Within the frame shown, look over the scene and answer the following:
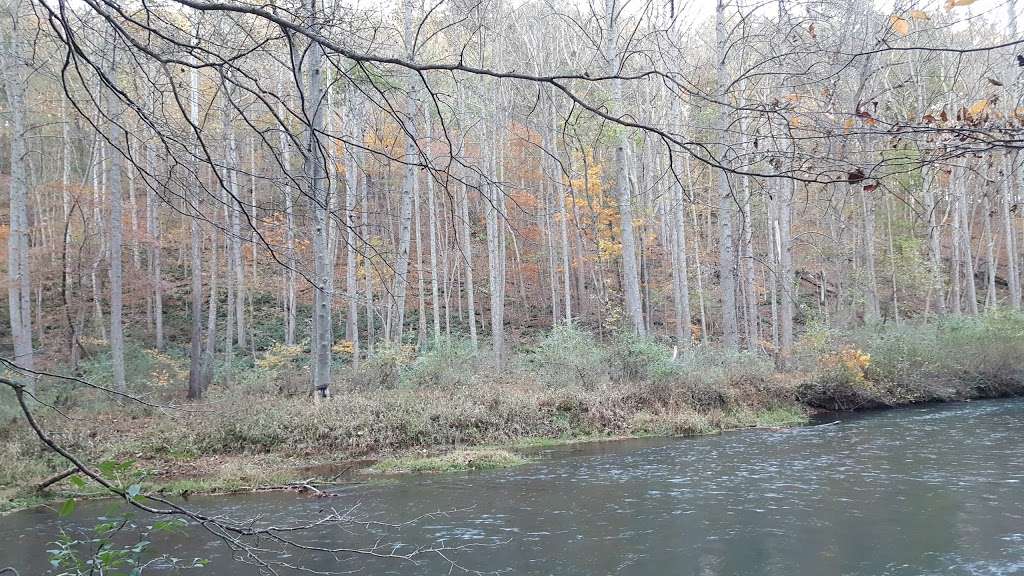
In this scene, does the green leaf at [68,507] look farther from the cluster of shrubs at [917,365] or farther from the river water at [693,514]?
the cluster of shrubs at [917,365]

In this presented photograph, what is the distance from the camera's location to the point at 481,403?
15242mm

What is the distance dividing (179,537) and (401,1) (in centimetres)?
1459

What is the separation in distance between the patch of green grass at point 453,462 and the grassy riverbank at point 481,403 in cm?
4

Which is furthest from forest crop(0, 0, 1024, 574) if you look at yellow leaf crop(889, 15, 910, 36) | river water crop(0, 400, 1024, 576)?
river water crop(0, 400, 1024, 576)

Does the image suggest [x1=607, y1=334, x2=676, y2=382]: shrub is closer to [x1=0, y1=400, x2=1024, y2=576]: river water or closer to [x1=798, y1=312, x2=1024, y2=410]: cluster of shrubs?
[x1=798, y1=312, x2=1024, y2=410]: cluster of shrubs

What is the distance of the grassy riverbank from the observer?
484 inches

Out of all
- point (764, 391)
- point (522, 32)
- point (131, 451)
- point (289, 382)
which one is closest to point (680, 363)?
point (764, 391)

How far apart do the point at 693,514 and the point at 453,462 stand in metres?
5.10

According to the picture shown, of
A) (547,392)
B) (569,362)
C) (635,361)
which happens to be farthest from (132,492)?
(635,361)

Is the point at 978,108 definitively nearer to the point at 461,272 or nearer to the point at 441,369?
the point at 441,369

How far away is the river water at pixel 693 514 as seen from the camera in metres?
6.90

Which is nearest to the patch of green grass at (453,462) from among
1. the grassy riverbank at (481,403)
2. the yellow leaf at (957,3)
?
the grassy riverbank at (481,403)

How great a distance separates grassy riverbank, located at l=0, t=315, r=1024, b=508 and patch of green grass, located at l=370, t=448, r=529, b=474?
0.04 m

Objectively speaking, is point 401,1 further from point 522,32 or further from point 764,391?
point 764,391
